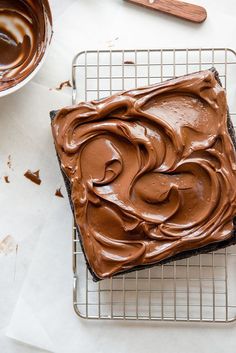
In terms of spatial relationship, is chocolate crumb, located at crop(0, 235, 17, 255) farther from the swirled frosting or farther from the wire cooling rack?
the swirled frosting

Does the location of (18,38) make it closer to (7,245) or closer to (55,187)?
(55,187)

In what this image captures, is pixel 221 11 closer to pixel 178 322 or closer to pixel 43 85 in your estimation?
pixel 43 85

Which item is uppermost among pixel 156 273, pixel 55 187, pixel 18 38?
pixel 18 38

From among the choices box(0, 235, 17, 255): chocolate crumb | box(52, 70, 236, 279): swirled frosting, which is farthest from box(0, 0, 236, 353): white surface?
box(52, 70, 236, 279): swirled frosting

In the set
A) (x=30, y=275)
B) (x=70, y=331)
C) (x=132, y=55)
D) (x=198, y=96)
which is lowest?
(x=70, y=331)

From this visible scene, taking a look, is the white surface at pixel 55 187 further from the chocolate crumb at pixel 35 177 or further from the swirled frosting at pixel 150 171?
the swirled frosting at pixel 150 171

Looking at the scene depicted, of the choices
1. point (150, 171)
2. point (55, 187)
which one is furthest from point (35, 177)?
point (150, 171)

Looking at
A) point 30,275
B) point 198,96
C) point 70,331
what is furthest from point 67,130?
point 70,331
